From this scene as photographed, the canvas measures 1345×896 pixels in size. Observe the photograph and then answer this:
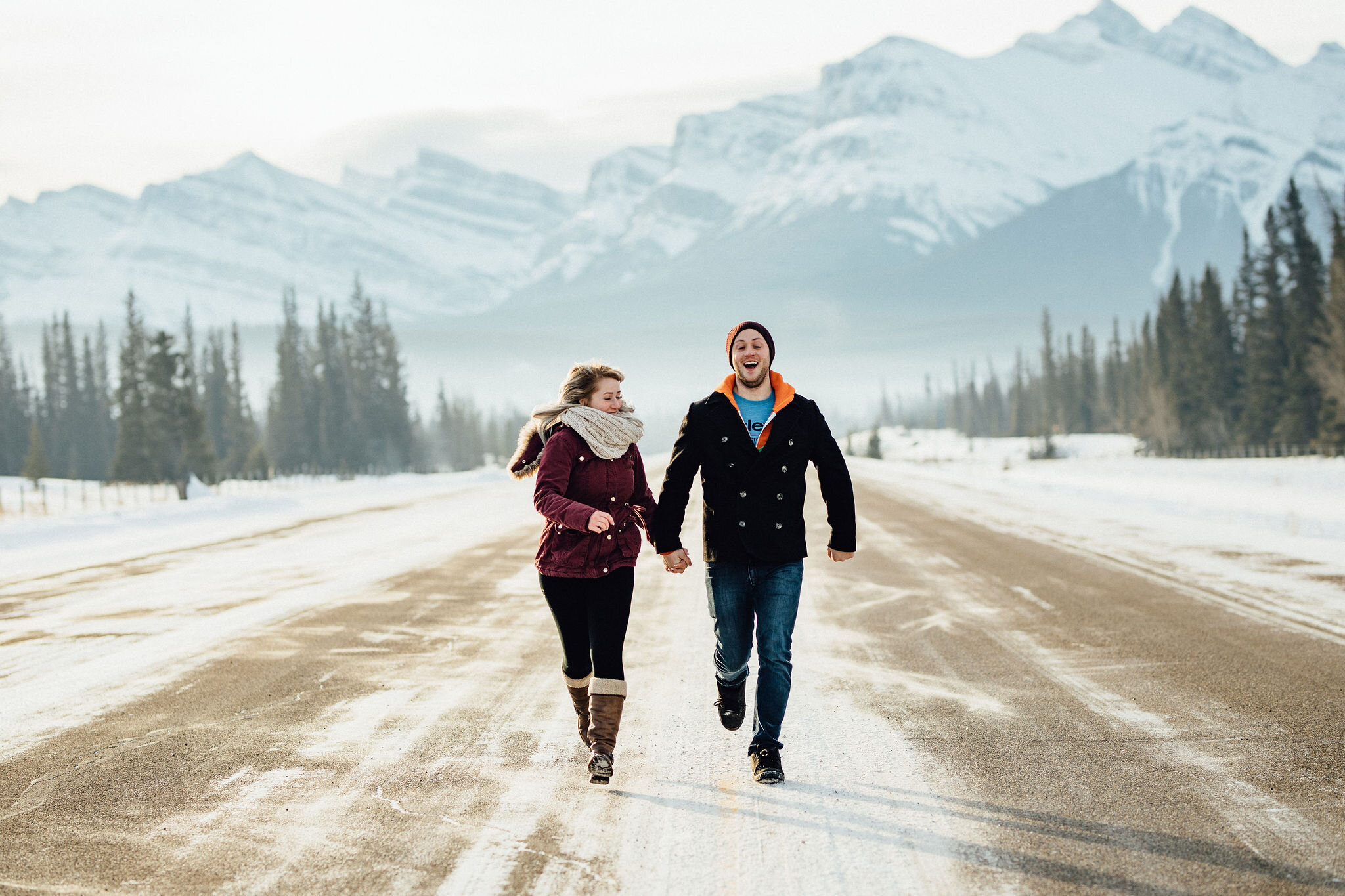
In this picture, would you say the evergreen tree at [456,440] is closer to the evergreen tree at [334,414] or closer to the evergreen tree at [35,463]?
the evergreen tree at [334,414]

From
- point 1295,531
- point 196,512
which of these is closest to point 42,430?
point 196,512

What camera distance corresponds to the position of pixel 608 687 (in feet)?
16.2

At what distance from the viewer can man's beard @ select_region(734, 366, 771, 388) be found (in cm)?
489

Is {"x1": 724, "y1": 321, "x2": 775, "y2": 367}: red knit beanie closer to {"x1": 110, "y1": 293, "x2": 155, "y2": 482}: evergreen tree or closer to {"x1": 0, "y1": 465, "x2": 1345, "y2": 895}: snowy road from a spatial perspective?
{"x1": 0, "y1": 465, "x2": 1345, "y2": 895}: snowy road

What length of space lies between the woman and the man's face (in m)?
0.52

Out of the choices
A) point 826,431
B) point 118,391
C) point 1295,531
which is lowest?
point 1295,531

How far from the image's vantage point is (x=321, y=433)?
89.9 metres

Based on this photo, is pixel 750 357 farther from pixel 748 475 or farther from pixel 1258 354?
pixel 1258 354

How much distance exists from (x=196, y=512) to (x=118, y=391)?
50793 mm

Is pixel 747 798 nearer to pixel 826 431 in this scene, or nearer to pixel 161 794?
pixel 826 431

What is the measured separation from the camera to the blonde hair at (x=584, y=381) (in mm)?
5043

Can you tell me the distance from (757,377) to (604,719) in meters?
1.66

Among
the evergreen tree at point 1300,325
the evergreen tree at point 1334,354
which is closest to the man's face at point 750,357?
the evergreen tree at point 1334,354

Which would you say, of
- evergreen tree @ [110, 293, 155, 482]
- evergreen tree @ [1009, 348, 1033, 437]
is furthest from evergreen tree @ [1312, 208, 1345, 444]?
evergreen tree @ [1009, 348, 1033, 437]
